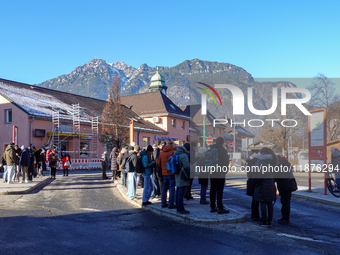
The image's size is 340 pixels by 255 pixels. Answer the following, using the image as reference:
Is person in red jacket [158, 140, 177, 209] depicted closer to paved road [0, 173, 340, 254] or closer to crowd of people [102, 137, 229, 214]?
crowd of people [102, 137, 229, 214]

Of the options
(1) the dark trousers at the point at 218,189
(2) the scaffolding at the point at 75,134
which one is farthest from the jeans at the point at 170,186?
(2) the scaffolding at the point at 75,134

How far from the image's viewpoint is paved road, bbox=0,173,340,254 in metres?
5.35

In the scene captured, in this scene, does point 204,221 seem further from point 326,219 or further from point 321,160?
point 321,160

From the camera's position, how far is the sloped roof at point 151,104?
153 ft

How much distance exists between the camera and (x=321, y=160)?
13.2m

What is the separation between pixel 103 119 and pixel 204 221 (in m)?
28.9

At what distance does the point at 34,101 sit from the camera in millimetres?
30797

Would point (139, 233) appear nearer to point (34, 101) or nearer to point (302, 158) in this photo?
point (302, 158)

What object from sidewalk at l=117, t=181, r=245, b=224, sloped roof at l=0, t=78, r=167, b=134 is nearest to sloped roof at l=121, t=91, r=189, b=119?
sloped roof at l=0, t=78, r=167, b=134

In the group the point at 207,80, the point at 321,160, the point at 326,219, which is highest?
the point at 207,80

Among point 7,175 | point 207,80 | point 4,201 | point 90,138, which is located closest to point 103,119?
point 90,138

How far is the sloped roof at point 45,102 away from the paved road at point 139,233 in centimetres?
2094

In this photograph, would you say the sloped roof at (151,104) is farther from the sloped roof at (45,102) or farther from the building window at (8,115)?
the building window at (8,115)

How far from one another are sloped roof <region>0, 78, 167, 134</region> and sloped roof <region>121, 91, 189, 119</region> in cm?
507
